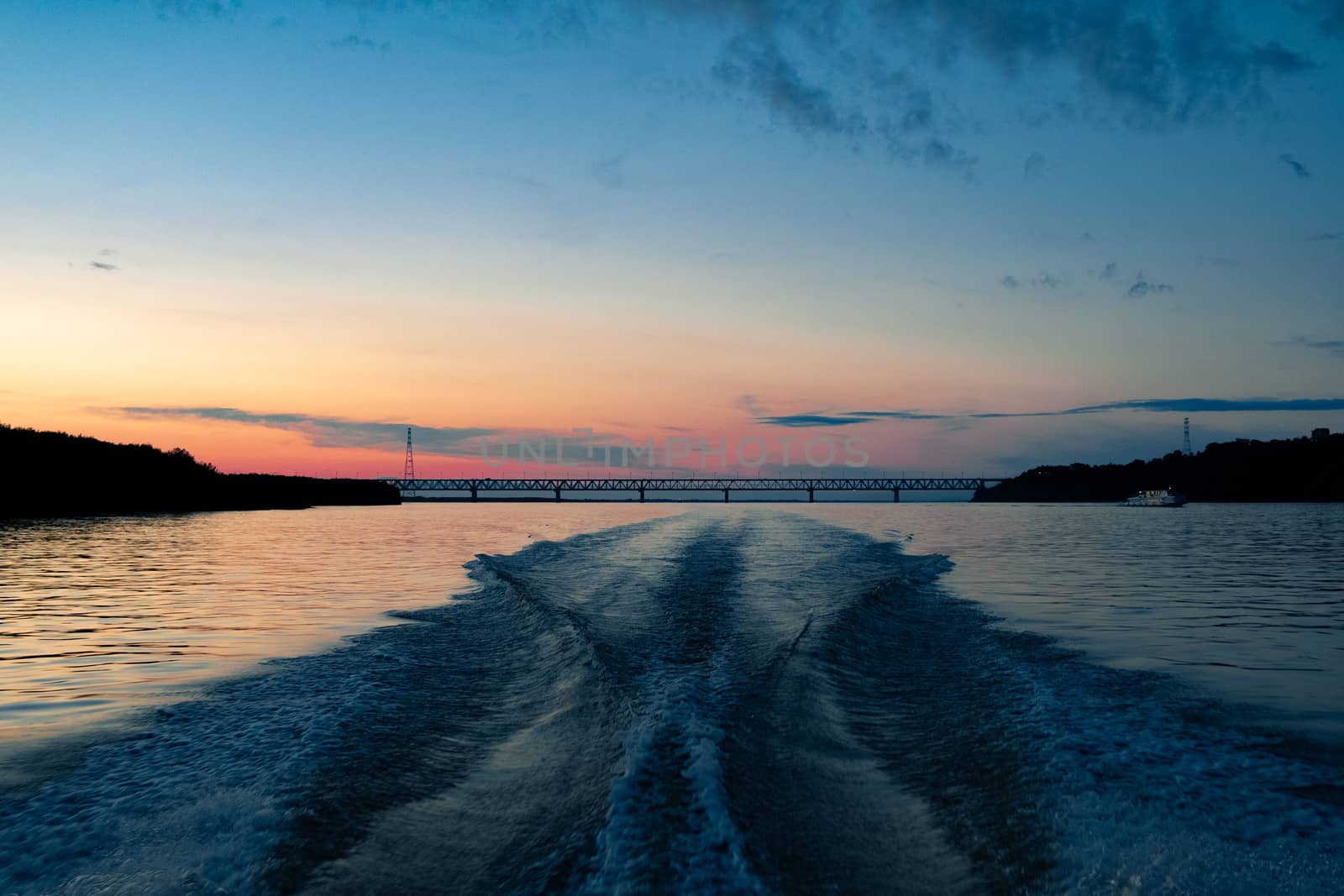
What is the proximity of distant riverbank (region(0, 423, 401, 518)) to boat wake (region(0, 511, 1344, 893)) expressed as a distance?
66781 mm

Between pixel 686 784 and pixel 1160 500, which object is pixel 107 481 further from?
pixel 1160 500

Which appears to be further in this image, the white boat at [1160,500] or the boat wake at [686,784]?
the white boat at [1160,500]

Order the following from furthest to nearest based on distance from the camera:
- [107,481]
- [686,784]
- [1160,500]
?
[1160,500] < [107,481] < [686,784]

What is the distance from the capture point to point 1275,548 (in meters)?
32.7

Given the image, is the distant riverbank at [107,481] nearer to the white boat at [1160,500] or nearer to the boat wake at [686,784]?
the boat wake at [686,784]

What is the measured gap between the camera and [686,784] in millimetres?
5867

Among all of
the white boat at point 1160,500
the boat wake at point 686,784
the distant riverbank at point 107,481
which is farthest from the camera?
the white boat at point 1160,500

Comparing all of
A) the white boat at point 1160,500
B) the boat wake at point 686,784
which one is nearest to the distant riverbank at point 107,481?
the boat wake at point 686,784

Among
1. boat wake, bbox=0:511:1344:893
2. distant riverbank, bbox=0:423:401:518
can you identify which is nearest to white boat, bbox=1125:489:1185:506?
distant riverbank, bbox=0:423:401:518

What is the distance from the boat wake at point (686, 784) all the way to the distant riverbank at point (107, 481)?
66.8m

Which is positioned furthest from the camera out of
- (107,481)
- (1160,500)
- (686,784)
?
(1160,500)

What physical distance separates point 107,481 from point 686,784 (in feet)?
264

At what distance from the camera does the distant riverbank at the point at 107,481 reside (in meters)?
59.8

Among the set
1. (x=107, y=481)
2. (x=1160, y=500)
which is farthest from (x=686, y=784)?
(x=1160, y=500)
